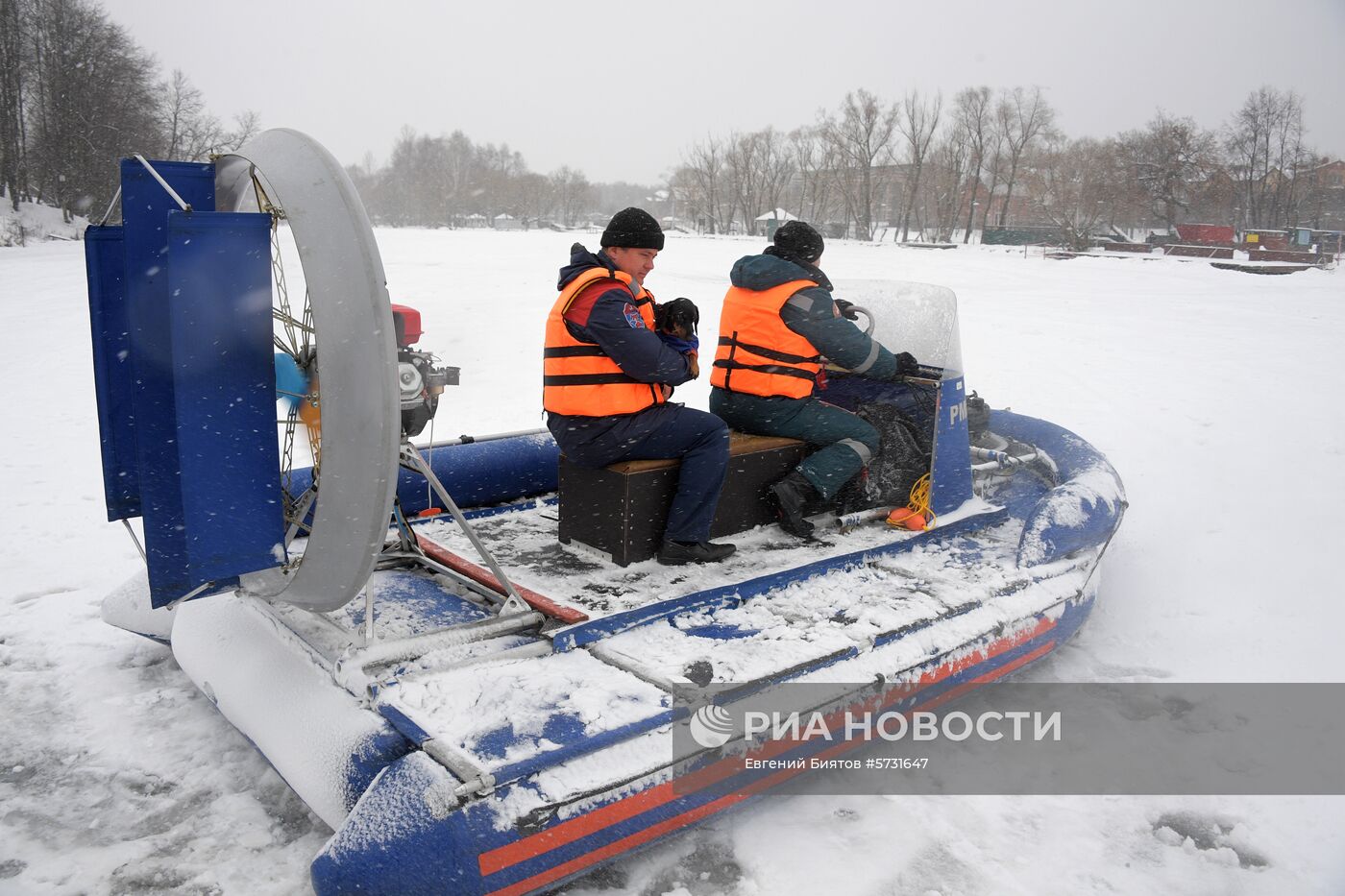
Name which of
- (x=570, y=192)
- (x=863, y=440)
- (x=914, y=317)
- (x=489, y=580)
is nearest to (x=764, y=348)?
(x=863, y=440)

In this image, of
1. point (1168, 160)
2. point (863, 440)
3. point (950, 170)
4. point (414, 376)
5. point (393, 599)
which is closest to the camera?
point (414, 376)

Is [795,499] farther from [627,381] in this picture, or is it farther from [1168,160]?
[1168,160]

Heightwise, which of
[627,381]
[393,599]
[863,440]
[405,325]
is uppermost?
[405,325]

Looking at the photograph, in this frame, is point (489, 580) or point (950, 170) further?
point (950, 170)

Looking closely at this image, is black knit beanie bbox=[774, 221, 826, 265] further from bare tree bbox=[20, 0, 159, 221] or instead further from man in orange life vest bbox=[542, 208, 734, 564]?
bare tree bbox=[20, 0, 159, 221]

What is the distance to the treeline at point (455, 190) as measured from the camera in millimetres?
85312

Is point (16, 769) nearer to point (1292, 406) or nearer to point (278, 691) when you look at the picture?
point (278, 691)

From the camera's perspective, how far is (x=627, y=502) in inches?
146

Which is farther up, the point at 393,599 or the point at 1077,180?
the point at 1077,180

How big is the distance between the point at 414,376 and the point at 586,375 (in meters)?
0.77

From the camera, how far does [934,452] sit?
455cm

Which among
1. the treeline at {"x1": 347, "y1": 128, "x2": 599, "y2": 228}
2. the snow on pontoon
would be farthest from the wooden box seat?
the treeline at {"x1": 347, "y1": 128, "x2": 599, "y2": 228}

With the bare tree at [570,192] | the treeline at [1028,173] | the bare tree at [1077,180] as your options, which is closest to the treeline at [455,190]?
the bare tree at [570,192]

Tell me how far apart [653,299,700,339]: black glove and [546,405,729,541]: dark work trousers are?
11.8 inches
